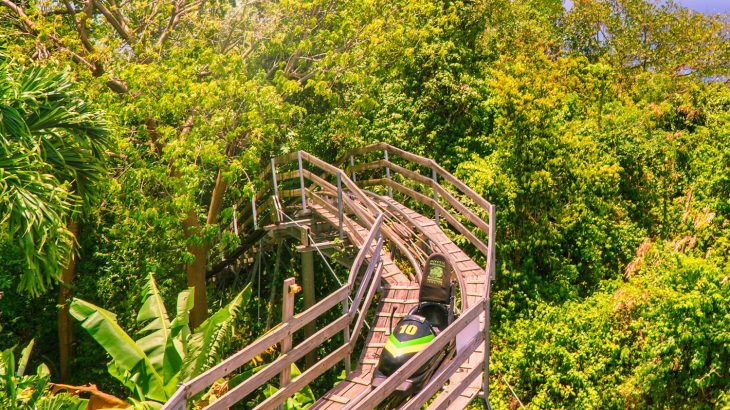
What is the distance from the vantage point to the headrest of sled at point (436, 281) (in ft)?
31.0

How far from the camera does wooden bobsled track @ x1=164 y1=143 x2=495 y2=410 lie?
710cm

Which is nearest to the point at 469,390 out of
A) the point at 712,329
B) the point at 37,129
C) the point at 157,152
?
the point at 712,329

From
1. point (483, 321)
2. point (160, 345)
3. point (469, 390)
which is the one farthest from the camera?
point (160, 345)

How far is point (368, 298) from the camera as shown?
8938 mm

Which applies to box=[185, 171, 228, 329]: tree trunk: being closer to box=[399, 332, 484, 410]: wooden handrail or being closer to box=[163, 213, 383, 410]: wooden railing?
box=[163, 213, 383, 410]: wooden railing

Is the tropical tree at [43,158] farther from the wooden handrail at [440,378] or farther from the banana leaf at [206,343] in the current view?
the wooden handrail at [440,378]

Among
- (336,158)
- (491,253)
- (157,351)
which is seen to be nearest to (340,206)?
(491,253)

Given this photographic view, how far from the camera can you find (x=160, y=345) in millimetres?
10242

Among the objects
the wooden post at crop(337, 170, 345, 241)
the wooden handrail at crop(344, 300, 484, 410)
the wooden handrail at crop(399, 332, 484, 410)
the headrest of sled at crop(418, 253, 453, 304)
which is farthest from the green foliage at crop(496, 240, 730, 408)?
the wooden handrail at crop(344, 300, 484, 410)

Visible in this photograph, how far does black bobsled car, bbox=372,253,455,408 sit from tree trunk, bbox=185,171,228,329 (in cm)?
727

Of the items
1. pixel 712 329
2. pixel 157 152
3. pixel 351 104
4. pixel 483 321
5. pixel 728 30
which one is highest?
pixel 728 30

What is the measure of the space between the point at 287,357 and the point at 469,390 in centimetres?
242

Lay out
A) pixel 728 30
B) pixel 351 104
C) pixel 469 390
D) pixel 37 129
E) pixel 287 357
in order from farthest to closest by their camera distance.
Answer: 1. pixel 728 30
2. pixel 351 104
3. pixel 37 129
4. pixel 469 390
5. pixel 287 357

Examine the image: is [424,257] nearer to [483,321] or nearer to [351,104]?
[483,321]
